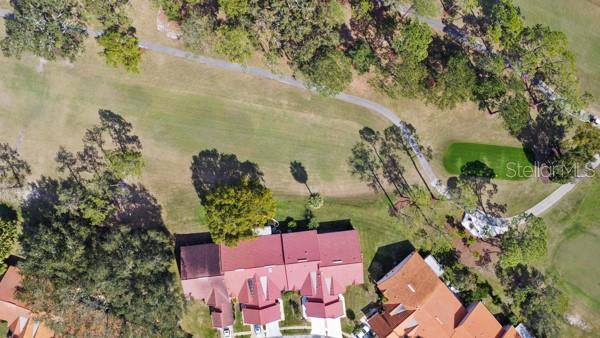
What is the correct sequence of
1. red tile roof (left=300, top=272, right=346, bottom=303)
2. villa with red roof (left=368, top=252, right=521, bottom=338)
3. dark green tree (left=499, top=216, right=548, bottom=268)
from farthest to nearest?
red tile roof (left=300, top=272, right=346, bottom=303) < villa with red roof (left=368, top=252, right=521, bottom=338) < dark green tree (left=499, top=216, right=548, bottom=268)

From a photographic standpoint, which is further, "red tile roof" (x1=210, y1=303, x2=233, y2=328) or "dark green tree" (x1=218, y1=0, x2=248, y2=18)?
"red tile roof" (x1=210, y1=303, x2=233, y2=328)

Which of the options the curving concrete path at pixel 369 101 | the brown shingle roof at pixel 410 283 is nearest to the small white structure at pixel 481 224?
the curving concrete path at pixel 369 101

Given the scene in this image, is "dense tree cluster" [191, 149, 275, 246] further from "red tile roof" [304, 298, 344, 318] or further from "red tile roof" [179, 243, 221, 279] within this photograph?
"red tile roof" [304, 298, 344, 318]

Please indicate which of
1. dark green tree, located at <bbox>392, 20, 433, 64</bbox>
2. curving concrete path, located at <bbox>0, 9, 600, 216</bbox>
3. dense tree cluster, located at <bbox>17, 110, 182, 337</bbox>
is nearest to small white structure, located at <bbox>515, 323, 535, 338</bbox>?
curving concrete path, located at <bbox>0, 9, 600, 216</bbox>

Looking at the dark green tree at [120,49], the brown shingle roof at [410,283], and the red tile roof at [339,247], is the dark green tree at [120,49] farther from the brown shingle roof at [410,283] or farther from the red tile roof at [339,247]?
the brown shingle roof at [410,283]

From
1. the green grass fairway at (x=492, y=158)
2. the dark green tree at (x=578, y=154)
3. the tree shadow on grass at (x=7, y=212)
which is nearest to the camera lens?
the dark green tree at (x=578, y=154)

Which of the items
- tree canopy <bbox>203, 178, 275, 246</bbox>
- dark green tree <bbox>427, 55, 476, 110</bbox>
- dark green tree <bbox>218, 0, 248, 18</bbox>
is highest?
dark green tree <bbox>218, 0, 248, 18</bbox>

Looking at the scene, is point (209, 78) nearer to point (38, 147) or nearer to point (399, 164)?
point (38, 147)

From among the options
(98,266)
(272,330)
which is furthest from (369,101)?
(98,266)
